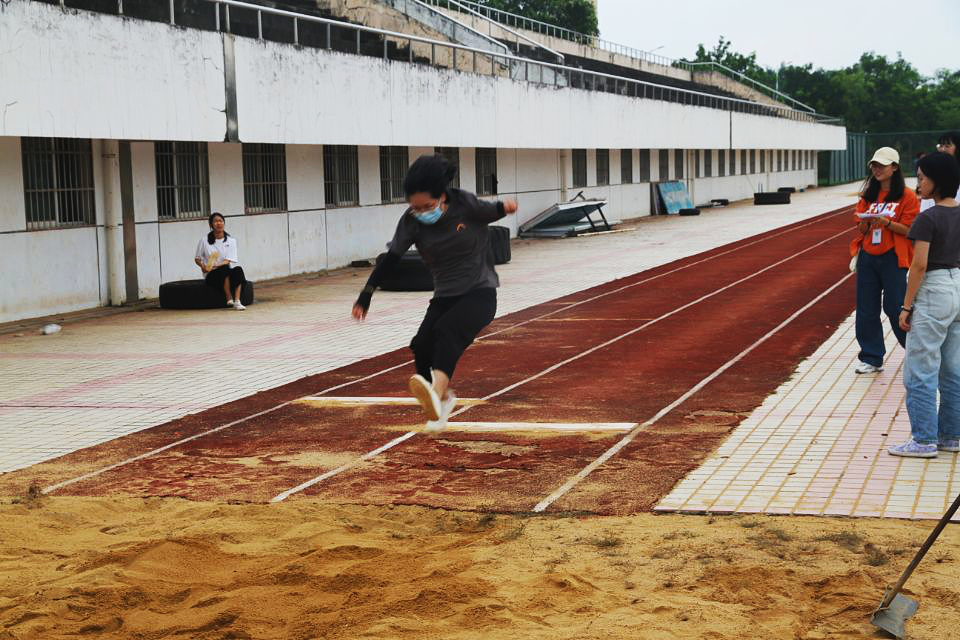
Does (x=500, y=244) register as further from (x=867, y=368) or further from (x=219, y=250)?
(x=867, y=368)

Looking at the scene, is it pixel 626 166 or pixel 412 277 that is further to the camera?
pixel 626 166

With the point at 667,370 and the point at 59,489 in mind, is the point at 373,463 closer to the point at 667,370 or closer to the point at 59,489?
the point at 59,489

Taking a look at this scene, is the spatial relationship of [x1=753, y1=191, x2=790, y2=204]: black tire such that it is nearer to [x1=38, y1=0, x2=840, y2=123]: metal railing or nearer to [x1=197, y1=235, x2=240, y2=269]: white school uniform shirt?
[x1=38, y1=0, x2=840, y2=123]: metal railing

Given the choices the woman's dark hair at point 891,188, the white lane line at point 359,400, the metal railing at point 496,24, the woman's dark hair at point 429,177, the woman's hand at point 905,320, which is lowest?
the white lane line at point 359,400

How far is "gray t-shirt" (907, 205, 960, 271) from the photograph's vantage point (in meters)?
7.86

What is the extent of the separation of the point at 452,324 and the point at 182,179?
15.0 metres

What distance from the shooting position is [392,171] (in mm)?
29625

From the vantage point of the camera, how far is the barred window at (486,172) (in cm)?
3416

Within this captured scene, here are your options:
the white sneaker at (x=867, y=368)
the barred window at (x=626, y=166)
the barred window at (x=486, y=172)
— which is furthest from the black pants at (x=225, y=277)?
the barred window at (x=626, y=166)

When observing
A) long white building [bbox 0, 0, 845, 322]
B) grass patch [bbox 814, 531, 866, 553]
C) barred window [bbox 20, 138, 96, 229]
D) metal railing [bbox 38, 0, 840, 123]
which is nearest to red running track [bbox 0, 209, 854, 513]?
grass patch [bbox 814, 531, 866, 553]

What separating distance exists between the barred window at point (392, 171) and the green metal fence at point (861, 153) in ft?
220

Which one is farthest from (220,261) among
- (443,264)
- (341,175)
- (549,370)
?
(443,264)

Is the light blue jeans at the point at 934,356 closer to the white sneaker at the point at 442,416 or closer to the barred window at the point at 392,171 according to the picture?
the white sneaker at the point at 442,416

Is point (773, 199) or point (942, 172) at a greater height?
point (942, 172)
